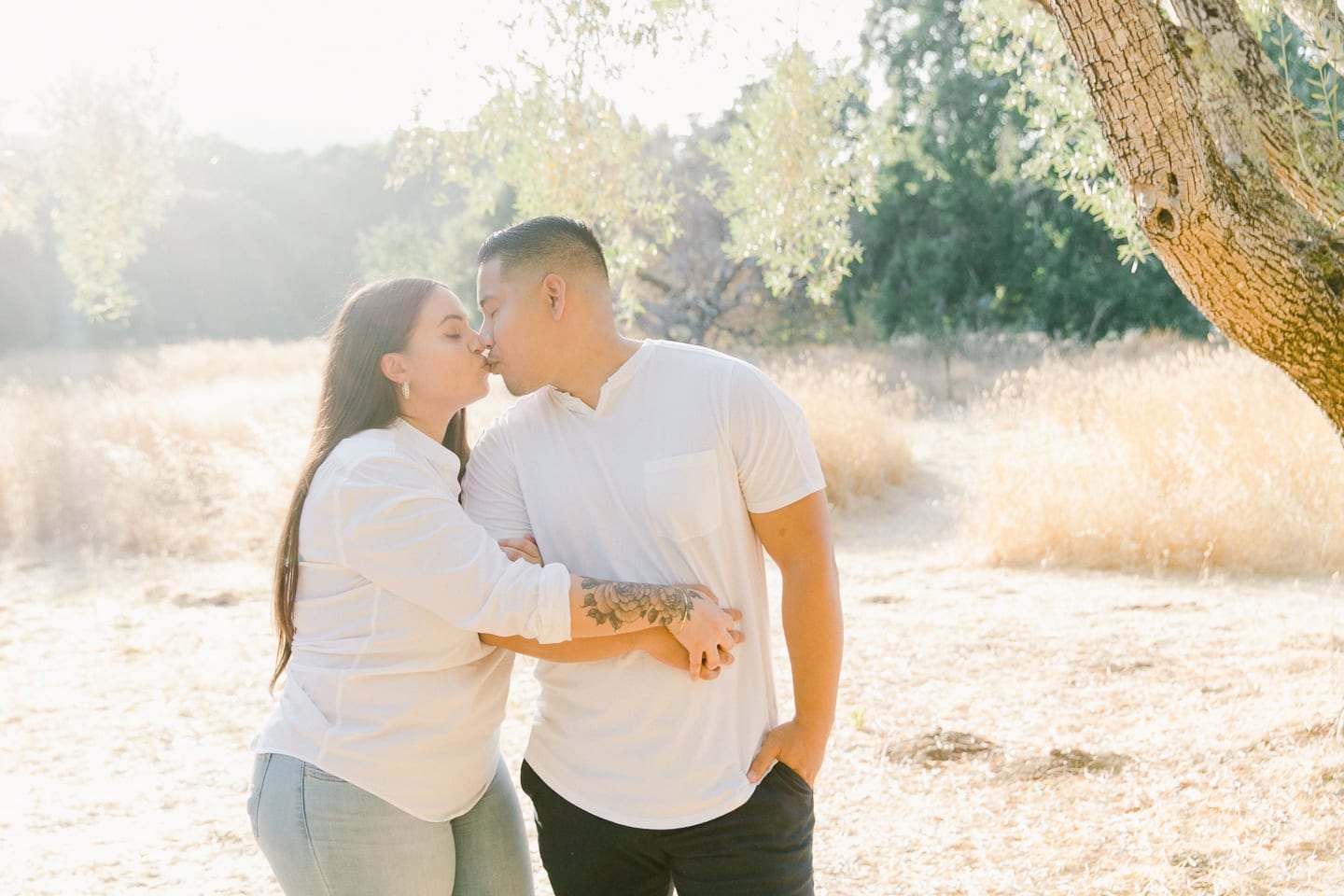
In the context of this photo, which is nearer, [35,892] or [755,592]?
[755,592]

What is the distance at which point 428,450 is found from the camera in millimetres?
2217

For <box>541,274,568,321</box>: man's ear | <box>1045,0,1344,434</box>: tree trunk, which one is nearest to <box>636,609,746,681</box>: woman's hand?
<box>541,274,568,321</box>: man's ear

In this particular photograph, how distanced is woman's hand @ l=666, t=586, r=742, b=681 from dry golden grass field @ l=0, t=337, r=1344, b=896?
2.14 meters

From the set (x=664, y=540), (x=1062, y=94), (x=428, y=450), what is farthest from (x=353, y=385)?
(x=1062, y=94)

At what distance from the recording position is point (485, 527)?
2223 mm

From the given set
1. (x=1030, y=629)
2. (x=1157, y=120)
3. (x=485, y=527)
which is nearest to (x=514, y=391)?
(x=485, y=527)

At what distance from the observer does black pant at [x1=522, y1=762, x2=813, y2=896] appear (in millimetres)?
2043

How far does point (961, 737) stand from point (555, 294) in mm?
3532

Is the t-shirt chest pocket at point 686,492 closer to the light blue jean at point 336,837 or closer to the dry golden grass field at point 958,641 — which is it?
the light blue jean at point 336,837

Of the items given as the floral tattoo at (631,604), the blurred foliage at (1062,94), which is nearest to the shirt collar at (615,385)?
the floral tattoo at (631,604)

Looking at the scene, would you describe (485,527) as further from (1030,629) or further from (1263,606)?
(1263,606)

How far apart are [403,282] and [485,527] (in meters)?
0.55

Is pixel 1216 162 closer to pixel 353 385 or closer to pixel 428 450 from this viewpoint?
pixel 428 450

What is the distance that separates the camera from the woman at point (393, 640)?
1982 millimetres
